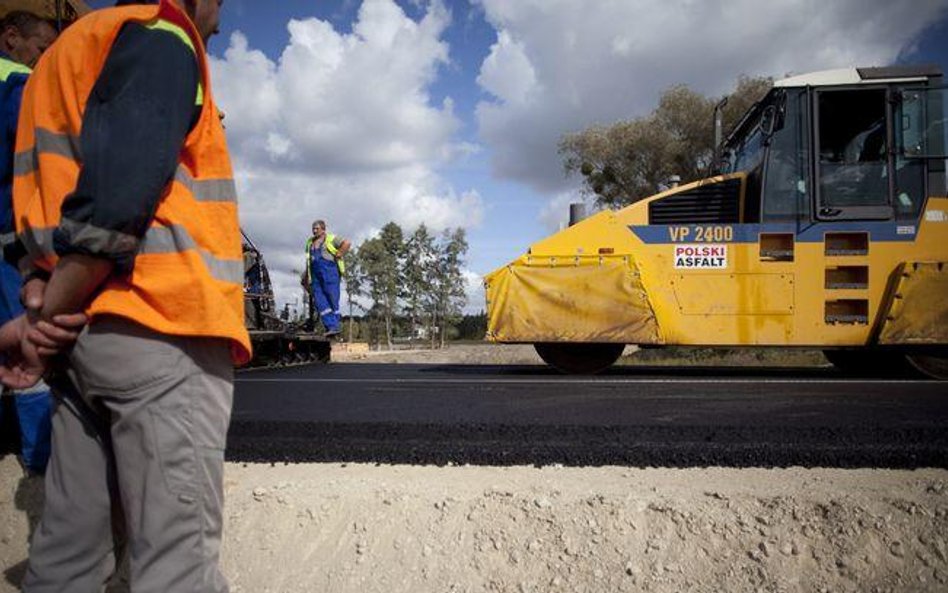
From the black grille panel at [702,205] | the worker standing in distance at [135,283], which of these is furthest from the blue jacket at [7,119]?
the black grille panel at [702,205]

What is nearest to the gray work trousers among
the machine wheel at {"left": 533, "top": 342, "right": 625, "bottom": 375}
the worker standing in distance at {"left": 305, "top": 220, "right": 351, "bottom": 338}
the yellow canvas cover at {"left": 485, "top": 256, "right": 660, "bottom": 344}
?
the yellow canvas cover at {"left": 485, "top": 256, "right": 660, "bottom": 344}

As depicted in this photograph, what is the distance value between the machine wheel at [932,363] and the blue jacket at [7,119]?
8192 mm

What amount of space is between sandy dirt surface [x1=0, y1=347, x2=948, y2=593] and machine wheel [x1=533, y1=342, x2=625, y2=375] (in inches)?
179

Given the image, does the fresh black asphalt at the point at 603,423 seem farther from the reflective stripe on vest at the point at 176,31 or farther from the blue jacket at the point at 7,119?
the reflective stripe on vest at the point at 176,31

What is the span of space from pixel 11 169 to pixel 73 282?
1.63 m

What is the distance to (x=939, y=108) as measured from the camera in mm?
6773

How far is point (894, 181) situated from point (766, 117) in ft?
5.03

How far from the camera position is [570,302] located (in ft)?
23.9

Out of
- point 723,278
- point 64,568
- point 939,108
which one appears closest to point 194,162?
point 64,568

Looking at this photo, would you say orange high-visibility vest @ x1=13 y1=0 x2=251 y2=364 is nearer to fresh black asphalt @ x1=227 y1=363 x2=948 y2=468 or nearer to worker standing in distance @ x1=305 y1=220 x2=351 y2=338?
fresh black asphalt @ x1=227 y1=363 x2=948 y2=468

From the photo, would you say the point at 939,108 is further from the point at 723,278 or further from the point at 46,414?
the point at 46,414

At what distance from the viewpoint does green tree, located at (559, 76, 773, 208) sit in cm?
2694

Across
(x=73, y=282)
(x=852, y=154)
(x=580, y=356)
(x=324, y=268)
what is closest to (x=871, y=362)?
(x=852, y=154)

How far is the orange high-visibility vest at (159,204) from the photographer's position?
1453mm
